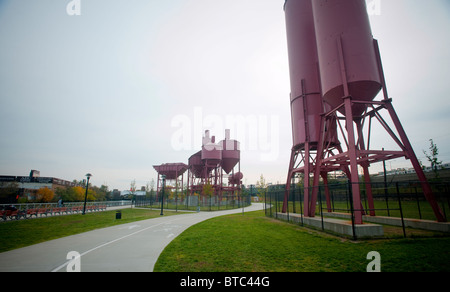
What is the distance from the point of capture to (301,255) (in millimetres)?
6695

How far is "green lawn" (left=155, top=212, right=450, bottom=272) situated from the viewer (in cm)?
548

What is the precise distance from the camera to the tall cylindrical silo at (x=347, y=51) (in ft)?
36.0

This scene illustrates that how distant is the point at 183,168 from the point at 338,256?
47.0m

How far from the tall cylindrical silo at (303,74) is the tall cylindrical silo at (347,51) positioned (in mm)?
2986

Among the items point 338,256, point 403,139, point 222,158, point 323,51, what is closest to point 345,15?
point 323,51

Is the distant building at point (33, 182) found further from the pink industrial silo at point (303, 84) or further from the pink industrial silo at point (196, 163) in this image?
the pink industrial silo at point (303, 84)

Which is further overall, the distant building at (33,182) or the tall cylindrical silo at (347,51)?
the distant building at (33,182)

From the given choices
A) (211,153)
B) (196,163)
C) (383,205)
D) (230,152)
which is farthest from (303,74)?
(196,163)

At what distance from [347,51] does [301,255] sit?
10.5 metres

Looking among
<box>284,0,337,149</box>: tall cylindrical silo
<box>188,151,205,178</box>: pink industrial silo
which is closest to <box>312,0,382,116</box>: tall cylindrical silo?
A: <box>284,0,337,149</box>: tall cylindrical silo

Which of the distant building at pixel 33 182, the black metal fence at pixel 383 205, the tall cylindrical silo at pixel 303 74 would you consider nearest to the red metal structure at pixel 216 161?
the black metal fence at pixel 383 205

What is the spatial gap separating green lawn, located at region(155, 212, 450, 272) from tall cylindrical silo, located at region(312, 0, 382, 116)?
24.4ft

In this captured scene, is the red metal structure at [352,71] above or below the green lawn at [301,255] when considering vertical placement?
above
